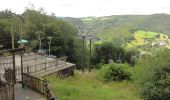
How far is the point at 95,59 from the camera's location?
5803 centimetres

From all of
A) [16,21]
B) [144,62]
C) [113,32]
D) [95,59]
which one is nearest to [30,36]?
[16,21]

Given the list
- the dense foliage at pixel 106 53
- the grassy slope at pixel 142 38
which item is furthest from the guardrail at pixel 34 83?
the grassy slope at pixel 142 38

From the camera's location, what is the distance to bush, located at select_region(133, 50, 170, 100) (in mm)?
20188

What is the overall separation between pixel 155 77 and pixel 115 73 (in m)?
10.7

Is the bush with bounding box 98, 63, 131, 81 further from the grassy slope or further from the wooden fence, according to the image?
the grassy slope

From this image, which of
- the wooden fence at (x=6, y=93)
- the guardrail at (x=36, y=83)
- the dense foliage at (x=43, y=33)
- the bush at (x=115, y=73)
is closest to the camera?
the wooden fence at (x=6, y=93)

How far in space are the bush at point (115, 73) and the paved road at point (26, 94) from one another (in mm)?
14709

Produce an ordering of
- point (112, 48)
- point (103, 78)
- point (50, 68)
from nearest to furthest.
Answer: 1. point (50, 68)
2. point (103, 78)
3. point (112, 48)

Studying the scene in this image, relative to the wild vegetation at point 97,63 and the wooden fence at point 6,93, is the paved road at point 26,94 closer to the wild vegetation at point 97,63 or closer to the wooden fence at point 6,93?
the wooden fence at point 6,93

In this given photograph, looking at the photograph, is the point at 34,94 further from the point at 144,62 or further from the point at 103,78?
the point at 103,78

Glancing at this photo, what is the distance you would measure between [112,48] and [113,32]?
378ft

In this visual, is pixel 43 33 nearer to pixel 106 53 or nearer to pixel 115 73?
pixel 106 53

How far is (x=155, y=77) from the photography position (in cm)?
2073

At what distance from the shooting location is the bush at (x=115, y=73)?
31.1 metres
